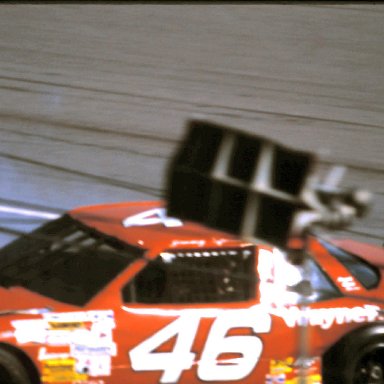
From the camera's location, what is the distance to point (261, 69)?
13539mm

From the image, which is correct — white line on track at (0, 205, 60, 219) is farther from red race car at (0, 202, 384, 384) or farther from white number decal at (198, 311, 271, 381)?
white number decal at (198, 311, 271, 381)

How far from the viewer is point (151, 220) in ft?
→ 21.8

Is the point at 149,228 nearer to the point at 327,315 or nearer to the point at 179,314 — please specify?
the point at 179,314

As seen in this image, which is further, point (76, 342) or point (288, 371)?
point (288, 371)

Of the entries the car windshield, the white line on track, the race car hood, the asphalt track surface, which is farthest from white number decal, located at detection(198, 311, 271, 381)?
the white line on track

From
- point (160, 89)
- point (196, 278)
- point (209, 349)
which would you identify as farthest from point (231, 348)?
point (160, 89)

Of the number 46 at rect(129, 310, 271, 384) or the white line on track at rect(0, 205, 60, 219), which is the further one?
the white line on track at rect(0, 205, 60, 219)

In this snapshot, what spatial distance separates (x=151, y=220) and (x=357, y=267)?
140cm

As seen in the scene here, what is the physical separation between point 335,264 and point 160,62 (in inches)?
311

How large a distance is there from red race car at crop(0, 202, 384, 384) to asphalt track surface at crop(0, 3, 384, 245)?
4693mm

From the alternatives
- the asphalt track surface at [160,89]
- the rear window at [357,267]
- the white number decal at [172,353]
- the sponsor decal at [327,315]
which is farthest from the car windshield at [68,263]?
the asphalt track surface at [160,89]

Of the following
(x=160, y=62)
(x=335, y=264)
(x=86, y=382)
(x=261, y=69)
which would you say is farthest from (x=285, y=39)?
(x=86, y=382)

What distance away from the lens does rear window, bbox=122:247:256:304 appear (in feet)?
20.3

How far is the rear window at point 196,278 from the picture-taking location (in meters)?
6.19
